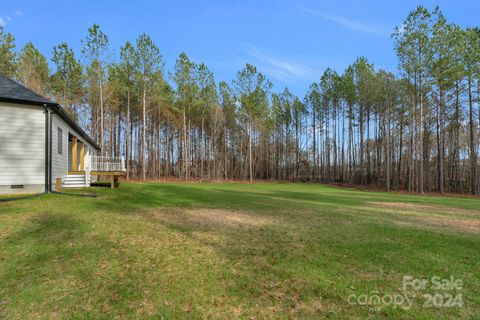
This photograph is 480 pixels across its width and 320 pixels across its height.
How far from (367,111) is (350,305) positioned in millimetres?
32359

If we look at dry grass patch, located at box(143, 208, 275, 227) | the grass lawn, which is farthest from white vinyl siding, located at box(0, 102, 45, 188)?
dry grass patch, located at box(143, 208, 275, 227)

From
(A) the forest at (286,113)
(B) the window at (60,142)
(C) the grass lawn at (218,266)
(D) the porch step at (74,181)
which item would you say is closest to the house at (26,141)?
(B) the window at (60,142)

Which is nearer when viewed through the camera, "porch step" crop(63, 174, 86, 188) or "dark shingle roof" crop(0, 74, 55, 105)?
"dark shingle roof" crop(0, 74, 55, 105)

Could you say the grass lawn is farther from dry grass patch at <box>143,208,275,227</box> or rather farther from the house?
the house

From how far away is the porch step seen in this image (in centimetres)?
1113

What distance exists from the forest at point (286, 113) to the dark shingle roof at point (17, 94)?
41.8ft

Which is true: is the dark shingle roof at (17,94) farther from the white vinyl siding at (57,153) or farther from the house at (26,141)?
the white vinyl siding at (57,153)

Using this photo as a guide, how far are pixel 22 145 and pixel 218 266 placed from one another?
379 inches

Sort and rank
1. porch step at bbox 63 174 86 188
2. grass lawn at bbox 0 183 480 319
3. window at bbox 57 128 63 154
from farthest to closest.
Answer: porch step at bbox 63 174 86 188 → window at bbox 57 128 63 154 → grass lawn at bbox 0 183 480 319

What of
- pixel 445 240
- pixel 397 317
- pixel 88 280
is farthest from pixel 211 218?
pixel 445 240

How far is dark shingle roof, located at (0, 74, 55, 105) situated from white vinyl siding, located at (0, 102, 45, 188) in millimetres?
341

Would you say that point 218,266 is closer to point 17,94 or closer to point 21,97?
point 21,97

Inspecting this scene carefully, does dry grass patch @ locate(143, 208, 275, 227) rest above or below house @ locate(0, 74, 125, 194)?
below

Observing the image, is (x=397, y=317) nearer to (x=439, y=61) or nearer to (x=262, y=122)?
(x=439, y=61)
